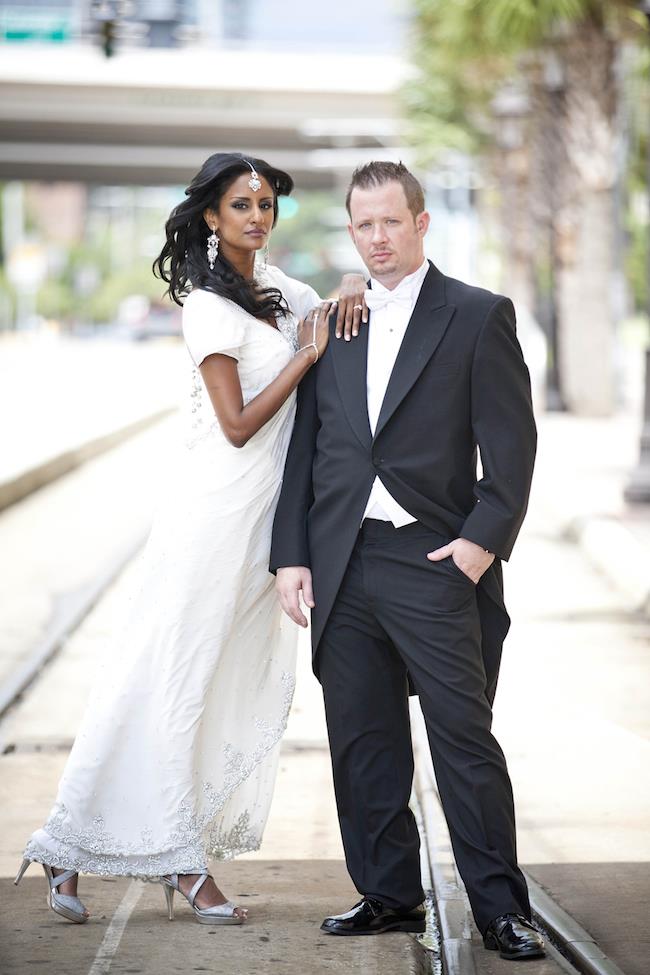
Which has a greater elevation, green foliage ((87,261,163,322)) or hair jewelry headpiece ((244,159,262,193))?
hair jewelry headpiece ((244,159,262,193))

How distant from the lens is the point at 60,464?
18.7 m

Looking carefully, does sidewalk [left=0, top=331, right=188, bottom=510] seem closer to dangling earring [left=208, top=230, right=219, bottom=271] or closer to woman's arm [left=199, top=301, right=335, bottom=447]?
woman's arm [left=199, top=301, right=335, bottom=447]

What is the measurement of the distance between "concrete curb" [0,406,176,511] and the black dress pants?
11.3 m

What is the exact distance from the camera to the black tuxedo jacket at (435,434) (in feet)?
13.7

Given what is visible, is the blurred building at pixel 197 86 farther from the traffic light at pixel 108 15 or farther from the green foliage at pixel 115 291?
the green foliage at pixel 115 291

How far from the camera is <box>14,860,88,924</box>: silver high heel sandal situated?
4496 mm

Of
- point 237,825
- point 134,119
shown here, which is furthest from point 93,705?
point 134,119

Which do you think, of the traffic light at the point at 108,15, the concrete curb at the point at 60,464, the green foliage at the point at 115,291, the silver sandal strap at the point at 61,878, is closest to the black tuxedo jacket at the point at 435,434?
the silver sandal strap at the point at 61,878

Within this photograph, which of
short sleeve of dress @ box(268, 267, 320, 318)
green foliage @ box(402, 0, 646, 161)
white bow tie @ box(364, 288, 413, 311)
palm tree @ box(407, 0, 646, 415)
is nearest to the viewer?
white bow tie @ box(364, 288, 413, 311)

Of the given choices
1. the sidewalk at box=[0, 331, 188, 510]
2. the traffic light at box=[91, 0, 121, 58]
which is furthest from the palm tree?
the sidewalk at box=[0, 331, 188, 510]

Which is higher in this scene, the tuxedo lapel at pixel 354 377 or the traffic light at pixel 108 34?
the traffic light at pixel 108 34

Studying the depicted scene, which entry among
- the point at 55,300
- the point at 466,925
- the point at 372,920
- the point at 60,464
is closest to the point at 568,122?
the point at 60,464

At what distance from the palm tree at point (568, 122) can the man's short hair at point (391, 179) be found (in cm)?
1731

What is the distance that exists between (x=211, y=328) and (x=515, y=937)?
1.77 meters
